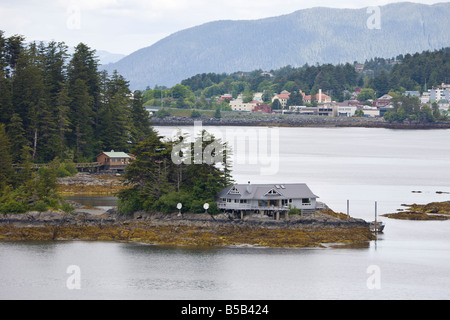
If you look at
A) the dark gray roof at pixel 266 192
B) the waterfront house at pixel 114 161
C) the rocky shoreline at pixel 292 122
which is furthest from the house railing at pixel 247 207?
the rocky shoreline at pixel 292 122

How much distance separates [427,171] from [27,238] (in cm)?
5157

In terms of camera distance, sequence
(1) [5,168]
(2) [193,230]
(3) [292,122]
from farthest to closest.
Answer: (3) [292,122] → (1) [5,168] → (2) [193,230]

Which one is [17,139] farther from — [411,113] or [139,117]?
[411,113]

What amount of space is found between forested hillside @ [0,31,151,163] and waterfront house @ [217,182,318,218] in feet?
77.3

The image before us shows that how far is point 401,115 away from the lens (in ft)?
587

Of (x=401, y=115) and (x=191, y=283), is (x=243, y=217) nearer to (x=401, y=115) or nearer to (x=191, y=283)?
(x=191, y=283)

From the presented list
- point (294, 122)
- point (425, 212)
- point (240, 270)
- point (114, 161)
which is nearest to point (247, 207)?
point (240, 270)

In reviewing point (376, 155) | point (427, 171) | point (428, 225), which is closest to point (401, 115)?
point (376, 155)

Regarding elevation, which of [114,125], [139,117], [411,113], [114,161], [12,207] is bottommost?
[12,207]

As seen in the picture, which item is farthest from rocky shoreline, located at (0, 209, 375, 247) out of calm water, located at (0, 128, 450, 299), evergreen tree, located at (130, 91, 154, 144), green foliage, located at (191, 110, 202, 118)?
green foliage, located at (191, 110, 202, 118)

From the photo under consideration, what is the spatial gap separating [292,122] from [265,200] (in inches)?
5635

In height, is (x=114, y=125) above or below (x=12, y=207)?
above

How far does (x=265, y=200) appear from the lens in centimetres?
4275

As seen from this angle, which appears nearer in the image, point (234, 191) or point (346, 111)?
point (234, 191)
